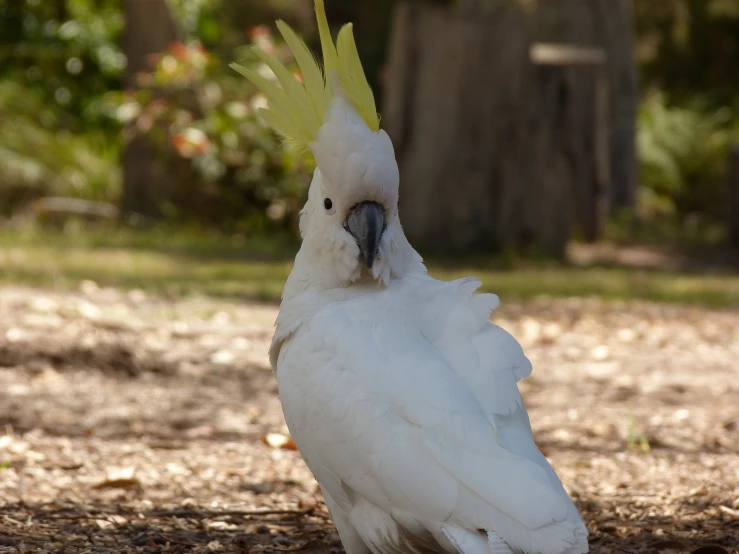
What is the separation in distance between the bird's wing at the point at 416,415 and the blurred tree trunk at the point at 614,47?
849 cm

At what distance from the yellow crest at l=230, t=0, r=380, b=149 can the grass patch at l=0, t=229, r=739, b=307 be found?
3.33 metres

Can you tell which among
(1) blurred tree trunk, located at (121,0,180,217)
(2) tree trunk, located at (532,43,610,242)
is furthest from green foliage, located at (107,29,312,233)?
(2) tree trunk, located at (532,43,610,242)

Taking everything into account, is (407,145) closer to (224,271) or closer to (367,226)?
(224,271)

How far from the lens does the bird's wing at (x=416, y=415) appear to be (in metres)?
1.84

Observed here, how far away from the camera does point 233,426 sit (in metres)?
3.61

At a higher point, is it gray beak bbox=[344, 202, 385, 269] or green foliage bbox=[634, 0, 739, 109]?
green foliage bbox=[634, 0, 739, 109]

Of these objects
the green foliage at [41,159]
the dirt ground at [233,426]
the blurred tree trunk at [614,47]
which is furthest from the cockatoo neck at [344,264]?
the blurred tree trunk at [614,47]

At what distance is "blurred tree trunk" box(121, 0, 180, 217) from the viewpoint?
8.88 meters

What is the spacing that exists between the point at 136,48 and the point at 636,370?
6.25m

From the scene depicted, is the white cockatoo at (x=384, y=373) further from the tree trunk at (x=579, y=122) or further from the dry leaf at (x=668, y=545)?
the tree trunk at (x=579, y=122)

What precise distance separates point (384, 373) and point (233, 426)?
1.68 meters

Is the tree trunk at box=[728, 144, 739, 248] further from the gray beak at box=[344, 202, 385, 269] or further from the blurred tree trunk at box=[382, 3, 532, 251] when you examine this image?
the gray beak at box=[344, 202, 385, 269]

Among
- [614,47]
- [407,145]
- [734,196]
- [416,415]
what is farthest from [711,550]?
[614,47]

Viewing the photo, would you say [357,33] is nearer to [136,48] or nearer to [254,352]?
[136,48]
